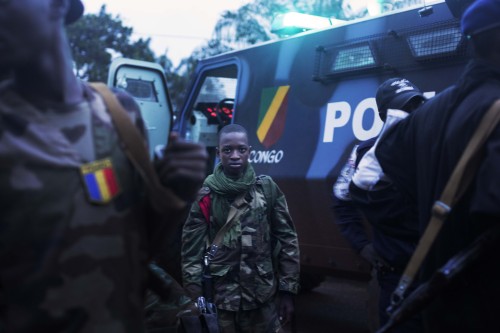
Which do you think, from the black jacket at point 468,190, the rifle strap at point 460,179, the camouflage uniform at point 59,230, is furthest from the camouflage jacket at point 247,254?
the camouflage uniform at point 59,230

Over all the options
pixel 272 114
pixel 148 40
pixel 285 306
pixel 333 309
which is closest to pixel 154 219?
pixel 285 306

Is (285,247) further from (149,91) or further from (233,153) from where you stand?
(149,91)

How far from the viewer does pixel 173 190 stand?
151 centimetres

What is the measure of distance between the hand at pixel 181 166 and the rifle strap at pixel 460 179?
692 millimetres

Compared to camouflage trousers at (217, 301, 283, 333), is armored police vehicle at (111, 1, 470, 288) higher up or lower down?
higher up

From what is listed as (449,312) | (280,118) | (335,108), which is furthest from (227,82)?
(449,312)

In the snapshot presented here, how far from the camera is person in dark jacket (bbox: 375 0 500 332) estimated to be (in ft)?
5.43

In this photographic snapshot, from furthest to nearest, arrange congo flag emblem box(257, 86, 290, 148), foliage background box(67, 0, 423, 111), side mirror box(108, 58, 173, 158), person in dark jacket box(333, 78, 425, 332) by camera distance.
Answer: foliage background box(67, 0, 423, 111), side mirror box(108, 58, 173, 158), congo flag emblem box(257, 86, 290, 148), person in dark jacket box(333, 78, 425, 332)

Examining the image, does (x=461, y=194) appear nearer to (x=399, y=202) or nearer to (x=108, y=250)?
(x=399, y=202)

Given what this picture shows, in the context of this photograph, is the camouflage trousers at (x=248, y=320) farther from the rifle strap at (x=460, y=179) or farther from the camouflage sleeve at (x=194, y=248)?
the rifle strap at (x=460, y=179)

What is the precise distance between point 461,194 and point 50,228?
43.0 inches

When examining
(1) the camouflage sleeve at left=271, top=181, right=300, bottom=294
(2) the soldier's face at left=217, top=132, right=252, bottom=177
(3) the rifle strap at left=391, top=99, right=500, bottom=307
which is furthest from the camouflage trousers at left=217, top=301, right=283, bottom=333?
(3) the rifle strap at left=391, top=99, right=500, bottom=307

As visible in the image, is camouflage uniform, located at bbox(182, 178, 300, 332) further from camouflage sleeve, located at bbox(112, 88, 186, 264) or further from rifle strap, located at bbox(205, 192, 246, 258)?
camouflage sleeve, located at bbox(112, 88, 186, 264)

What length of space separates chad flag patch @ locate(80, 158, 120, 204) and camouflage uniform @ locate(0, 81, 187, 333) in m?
0.01
